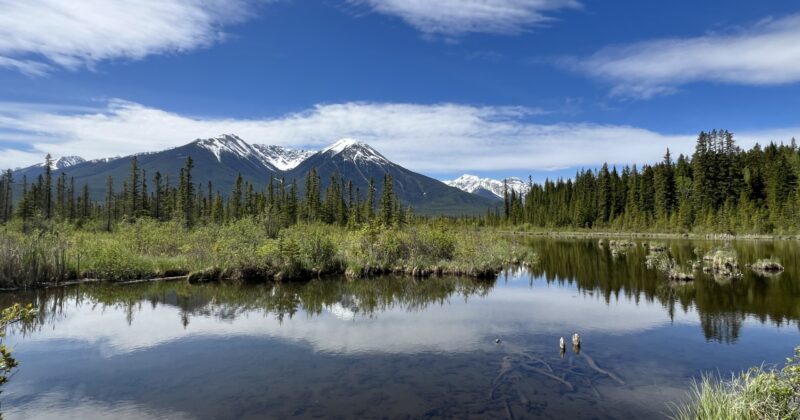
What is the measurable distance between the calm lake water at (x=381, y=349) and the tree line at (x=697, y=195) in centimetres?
7298

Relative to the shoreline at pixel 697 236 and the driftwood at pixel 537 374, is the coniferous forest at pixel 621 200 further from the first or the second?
the driftwood at pixel 537 374

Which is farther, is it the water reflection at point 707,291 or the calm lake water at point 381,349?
the water reflection at point 707,291

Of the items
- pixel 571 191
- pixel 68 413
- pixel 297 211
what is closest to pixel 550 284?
pixel 68 413

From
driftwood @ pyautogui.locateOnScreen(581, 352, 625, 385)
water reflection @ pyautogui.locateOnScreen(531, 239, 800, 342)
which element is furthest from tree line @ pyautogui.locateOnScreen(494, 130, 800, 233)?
driftwood @ pyautogui.locateOnScreen(581, 352, 625, 385)

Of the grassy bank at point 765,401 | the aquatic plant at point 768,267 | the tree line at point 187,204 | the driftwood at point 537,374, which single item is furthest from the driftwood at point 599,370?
the tree line at point 187,204

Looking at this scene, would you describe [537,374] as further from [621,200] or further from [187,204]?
[621,200]

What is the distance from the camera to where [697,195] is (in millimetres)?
100250

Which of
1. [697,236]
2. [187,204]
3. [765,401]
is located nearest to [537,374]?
[765,401]

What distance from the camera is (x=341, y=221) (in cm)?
9775

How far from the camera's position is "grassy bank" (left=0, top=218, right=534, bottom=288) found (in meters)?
29.5

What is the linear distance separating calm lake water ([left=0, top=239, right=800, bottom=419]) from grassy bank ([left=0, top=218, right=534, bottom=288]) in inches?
106

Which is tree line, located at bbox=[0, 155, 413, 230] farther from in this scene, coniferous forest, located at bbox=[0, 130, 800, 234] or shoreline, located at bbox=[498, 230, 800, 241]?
shoreline, located at bbox=[498, 230, 800, 241]

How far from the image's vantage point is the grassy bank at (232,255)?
2953cm

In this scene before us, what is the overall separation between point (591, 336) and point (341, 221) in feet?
269
